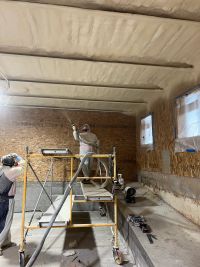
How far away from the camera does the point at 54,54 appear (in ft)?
9.82

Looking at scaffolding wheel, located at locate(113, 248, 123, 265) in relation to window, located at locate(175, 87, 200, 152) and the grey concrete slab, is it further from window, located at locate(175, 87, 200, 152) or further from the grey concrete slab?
window, located at locate(175, 87, 200, 152)

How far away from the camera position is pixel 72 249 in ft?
10.8

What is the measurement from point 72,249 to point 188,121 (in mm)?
2768

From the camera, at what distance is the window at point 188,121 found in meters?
3.17

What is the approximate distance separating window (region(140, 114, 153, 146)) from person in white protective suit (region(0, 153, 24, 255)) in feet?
10.6

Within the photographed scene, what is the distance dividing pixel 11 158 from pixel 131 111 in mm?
4088

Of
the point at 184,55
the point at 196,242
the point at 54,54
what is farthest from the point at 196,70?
the point at 196,242

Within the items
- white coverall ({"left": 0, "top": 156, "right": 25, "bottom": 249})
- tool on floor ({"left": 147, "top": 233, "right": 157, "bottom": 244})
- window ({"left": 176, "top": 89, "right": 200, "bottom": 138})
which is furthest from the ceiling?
tool on floor ({"left": 147, "top": 233, "right": 157, "bottom": 244})

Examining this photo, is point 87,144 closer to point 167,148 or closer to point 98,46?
point 167,148

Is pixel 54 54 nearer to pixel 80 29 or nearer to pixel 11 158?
pixel 80 29

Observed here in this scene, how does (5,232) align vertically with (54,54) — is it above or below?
below

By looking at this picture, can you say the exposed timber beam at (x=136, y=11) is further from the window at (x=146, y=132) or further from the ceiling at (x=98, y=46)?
the window at (x=146, y=132)

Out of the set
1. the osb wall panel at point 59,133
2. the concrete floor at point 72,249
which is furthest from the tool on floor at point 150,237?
the osb wall panel at point 59,133

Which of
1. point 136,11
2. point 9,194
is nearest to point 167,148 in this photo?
point 136,11
